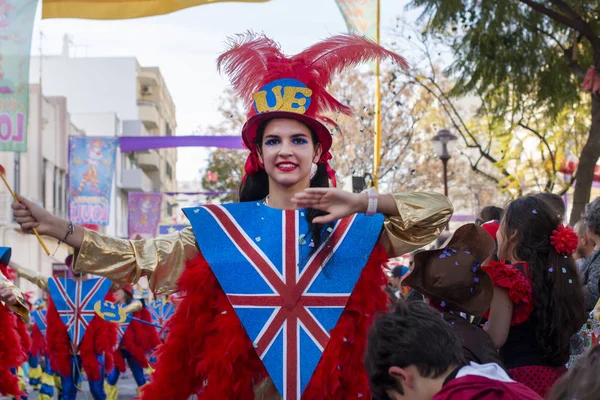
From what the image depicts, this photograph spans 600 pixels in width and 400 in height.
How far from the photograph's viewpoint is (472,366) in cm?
271

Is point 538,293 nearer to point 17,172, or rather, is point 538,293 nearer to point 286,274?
point 286,274

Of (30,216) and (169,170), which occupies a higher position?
(30,216)

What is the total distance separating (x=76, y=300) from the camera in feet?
36.2

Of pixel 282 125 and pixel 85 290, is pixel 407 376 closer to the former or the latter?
pixel 282 125

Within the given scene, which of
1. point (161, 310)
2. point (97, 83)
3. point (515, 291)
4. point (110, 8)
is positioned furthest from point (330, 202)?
point (97, 83)

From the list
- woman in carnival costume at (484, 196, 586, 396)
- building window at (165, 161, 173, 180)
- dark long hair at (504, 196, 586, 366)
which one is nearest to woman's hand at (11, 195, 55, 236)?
woman in carnival costume at (484, 196, 586, 396)

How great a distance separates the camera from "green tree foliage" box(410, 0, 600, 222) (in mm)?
10438

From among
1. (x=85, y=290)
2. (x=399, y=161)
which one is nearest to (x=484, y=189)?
(x=399, y=161)

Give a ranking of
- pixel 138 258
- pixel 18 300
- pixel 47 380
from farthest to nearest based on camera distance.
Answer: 1. pixel 47 380
2. pixel 18 300
3. pixel 138 258

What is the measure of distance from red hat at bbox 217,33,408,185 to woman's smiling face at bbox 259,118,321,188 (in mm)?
39

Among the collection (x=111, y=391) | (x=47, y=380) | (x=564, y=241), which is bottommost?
(x=111, y=391)

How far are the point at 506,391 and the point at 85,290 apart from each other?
909 centimetres

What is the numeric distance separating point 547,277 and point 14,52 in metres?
2.66

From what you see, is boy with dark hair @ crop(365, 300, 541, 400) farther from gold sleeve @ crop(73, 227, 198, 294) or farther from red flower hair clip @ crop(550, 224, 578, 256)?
red flower hair clip @ crop(550, 224, 578, 256)
